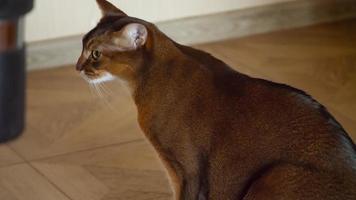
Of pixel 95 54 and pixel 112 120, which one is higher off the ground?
pixel 95 54

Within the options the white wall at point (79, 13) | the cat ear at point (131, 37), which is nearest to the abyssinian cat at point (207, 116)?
the cat ear at point (131, 37)

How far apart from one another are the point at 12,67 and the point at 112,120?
30cm

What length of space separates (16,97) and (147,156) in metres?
0.31

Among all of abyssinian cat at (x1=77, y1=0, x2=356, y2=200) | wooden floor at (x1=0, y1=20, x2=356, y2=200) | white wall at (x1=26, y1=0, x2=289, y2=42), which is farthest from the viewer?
white wall at (x1=26, y1=0, x2=289, y2=42)

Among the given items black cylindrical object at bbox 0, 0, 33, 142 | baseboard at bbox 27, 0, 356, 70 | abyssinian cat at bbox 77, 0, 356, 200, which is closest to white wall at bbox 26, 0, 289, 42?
baseboard at bbox 27, 0, 356, 70

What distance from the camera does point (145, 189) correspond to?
1723 mm

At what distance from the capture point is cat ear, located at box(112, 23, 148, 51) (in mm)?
1350

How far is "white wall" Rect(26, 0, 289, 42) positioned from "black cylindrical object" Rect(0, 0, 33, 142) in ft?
1.35

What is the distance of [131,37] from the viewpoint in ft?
A: 4.46

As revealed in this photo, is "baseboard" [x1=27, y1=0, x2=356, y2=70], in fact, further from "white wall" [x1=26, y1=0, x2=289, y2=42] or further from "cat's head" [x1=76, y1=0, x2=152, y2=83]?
"cat's head" [x1=76, y1=0, x2=152, y2=83]

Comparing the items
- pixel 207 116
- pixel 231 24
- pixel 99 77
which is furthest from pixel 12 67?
pixel 231 24

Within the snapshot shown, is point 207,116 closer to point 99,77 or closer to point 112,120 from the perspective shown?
point 99,77

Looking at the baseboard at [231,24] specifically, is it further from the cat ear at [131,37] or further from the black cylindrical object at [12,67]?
the cat ear at [131,37]

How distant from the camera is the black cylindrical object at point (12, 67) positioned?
176 cm
